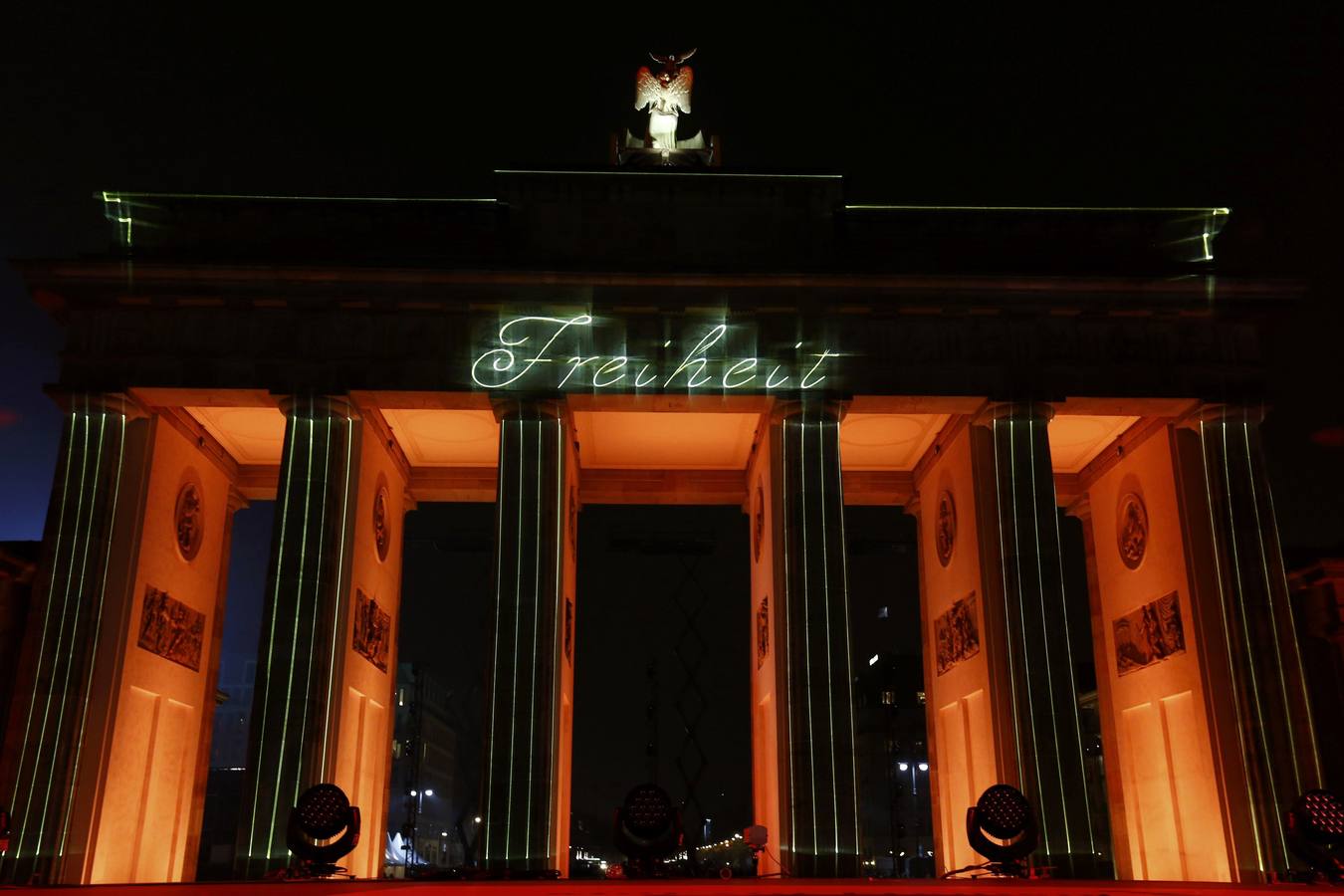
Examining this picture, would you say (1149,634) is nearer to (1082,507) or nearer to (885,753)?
(1082,507)

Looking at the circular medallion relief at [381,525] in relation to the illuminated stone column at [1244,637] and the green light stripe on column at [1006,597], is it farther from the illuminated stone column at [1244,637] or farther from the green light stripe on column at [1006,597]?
the illuminated stone column at [1244,637]

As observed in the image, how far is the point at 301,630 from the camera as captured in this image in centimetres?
2144

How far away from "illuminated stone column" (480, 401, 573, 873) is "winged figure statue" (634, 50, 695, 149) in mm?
7904

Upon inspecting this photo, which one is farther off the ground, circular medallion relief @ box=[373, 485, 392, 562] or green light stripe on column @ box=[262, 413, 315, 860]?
circular medallion relief @ box=[373, 485, 392, 562]

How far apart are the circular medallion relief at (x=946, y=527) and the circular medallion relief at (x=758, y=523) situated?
14.4 feet

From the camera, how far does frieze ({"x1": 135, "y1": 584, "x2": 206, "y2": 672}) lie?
23.2m

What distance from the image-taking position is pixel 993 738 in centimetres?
2230

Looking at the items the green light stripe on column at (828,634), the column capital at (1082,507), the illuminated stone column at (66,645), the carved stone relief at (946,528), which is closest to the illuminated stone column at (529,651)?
the green light stripe on column at (828,634)

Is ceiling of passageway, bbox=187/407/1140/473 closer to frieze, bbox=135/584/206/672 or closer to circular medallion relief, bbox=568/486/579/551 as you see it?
circular medallion relief, bbox=568/486/579/551

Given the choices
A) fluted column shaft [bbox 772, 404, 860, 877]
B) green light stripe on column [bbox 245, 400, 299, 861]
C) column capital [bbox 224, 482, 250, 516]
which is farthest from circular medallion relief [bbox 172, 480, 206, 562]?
fluted column shaft [bbox 772, 404, 860, 877]

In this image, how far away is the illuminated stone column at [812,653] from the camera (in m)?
20.5

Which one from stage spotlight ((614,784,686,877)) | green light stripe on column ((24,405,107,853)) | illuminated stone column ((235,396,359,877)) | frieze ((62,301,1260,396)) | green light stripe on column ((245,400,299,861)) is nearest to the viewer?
stage spotlight ((614,784,686,877))

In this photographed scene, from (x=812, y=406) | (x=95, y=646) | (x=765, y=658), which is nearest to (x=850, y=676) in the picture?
(x=765, y=658)

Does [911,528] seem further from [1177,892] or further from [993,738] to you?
[1177,892]
